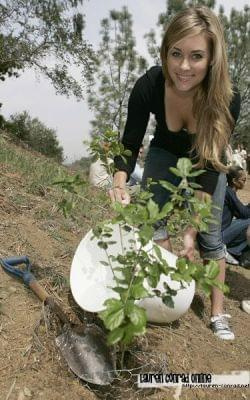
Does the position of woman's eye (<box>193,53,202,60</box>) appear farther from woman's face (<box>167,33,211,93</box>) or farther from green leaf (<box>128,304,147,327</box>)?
green leaf (<box>128,304,147,327</box>)

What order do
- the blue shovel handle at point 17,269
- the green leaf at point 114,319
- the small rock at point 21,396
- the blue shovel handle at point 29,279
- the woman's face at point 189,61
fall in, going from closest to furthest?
the green leaf at point 114,319 → the small rock at point 21,396 → the woman's face at point 189,61 → the blue shovel handle at point 29,279 → the blue shovel handle at point 17,269

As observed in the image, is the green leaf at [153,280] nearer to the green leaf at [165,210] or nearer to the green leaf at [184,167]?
the green leaf at [165,210]

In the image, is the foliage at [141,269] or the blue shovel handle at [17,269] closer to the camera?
the foliage at [141,269]

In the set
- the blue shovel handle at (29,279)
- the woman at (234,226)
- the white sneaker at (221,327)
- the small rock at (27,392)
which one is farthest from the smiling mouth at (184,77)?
the woman at (234,226)

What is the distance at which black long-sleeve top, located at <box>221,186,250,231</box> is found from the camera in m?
3.91

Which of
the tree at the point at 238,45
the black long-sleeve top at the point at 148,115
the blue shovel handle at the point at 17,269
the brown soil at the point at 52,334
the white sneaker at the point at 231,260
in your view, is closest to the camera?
the brown soil at the point at 52,334

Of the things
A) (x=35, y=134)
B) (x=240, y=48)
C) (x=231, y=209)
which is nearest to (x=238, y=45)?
(x=240, y=48)

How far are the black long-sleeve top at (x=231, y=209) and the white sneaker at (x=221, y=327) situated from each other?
5.10 feet

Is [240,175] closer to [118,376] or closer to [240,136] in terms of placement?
[118,376]

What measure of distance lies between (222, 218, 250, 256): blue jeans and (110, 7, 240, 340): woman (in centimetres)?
133

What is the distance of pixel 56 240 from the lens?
2.77 m

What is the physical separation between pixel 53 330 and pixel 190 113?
1138 millimetres

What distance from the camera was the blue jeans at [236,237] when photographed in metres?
3.71

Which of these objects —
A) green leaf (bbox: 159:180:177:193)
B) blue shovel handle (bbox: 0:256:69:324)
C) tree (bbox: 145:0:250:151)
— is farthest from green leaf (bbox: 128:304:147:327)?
tree (bbox: 145:0:250:151)
